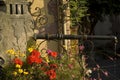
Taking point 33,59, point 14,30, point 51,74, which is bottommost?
point 51,74

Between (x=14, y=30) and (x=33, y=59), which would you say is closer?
(x=33, y=59)

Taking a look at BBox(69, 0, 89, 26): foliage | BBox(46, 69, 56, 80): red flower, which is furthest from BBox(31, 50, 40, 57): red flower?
BBox(69, 0, 89, 26): foliage

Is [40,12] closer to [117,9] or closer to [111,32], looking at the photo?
[117,9]

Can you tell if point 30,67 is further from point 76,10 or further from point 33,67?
point 76,10

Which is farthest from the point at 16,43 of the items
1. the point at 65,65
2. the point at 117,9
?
the point at 117,9

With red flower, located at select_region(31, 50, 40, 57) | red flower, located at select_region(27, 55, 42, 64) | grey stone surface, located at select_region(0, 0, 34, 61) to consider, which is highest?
grey stone surface, located at select_region(0, 0, 34, 61)

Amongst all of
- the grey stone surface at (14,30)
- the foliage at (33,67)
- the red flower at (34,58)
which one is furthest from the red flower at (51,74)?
the grey stone surface at (14,30)

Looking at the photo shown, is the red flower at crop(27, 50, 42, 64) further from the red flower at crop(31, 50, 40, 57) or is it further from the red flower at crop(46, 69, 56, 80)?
the red flower at crop(46, 69, 56, 80)

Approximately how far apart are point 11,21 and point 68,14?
9.44ft

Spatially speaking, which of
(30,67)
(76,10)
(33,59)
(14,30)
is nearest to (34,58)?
(33,59)

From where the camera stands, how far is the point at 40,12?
6.22 meters

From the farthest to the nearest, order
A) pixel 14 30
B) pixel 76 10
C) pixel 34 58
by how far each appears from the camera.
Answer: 1. pixel 76 10
2. pixel 14 30
3. pixel 34 58

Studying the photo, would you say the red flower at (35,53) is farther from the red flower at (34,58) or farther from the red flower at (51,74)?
the red flower at (51,74)

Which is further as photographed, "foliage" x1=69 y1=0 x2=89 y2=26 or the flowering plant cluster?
"foliage" x1=69 y1=0 x2=89 y2=26
